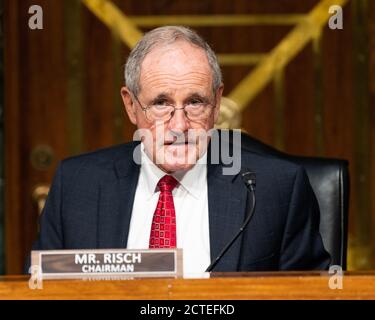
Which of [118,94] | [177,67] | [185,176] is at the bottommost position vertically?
[185,176]

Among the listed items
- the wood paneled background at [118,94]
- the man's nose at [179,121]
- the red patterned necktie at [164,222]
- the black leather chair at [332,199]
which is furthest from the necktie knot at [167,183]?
the wood paneled background at [118,94]

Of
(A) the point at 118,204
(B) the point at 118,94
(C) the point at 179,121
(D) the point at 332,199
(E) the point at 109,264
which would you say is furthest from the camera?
(B) the point at 118,94

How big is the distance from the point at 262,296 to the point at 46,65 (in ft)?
7.88

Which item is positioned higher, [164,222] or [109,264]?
[164,222]

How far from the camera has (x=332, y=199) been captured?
2.73 metres

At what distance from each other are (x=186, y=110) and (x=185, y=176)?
163 mm

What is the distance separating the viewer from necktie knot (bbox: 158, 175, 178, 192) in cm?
246

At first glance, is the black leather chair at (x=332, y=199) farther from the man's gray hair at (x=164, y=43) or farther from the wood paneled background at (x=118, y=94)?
the wood paneled background at (x=118, y=94)

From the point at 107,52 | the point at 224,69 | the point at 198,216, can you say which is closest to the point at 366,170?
the point at 224,69

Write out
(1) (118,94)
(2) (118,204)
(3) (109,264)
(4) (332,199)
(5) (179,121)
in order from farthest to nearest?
(1) (118,94), (4) (332,199), (2) (118,204), (5) (179,121), (3) (109,264)

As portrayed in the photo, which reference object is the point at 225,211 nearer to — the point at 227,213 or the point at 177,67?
the point at 227,213

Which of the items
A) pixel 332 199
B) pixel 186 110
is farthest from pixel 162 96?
pixel 332 199

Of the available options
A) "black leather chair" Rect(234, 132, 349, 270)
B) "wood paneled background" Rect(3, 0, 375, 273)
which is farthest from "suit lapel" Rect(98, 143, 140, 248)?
"wood paneled background" Rect(3, 0, 375, 273)

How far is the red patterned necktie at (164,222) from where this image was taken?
241 centimetres
